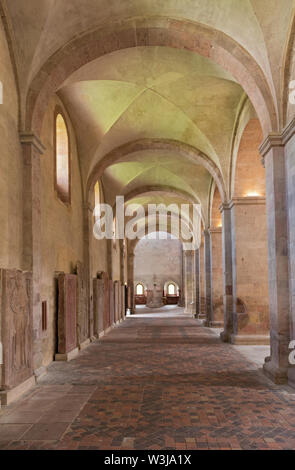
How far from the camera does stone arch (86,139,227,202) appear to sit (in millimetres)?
14078

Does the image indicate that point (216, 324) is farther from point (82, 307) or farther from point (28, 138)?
point (28, 138)

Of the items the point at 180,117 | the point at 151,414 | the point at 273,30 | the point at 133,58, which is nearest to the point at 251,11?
the point at 273,30

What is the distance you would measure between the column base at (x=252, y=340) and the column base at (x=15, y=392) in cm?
678

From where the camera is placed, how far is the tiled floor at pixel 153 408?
4.61 metres

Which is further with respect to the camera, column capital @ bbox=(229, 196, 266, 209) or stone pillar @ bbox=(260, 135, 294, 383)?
column capital @ bbox=(229, 196, 266, 209)

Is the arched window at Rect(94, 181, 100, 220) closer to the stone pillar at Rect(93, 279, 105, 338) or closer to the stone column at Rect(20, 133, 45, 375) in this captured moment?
the stone pillar at Rect(93, 279, 105, 338)


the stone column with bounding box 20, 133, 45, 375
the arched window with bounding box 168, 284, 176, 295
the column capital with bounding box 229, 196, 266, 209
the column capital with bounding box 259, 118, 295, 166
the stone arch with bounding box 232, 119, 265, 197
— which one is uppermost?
the stone arch with bounding box 232, 119, 265, 197

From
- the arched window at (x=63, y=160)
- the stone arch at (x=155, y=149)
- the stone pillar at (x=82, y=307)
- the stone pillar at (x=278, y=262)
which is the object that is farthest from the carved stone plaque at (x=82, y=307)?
the stone pillar at (x=278, y=262)

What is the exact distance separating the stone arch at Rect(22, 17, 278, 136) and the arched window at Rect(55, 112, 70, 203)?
295 centimetres

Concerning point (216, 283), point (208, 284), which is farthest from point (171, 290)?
point (216, 283)

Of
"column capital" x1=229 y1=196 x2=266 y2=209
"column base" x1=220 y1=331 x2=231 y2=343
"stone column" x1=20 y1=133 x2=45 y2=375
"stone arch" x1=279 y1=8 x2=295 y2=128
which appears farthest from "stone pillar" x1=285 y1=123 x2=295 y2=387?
"column base" x1=220 y1=331 x2=231 y2=343

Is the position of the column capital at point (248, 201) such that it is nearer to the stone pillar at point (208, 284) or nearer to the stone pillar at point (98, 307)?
the stone pillar at point (98, 307)

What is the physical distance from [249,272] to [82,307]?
16.8 feet
